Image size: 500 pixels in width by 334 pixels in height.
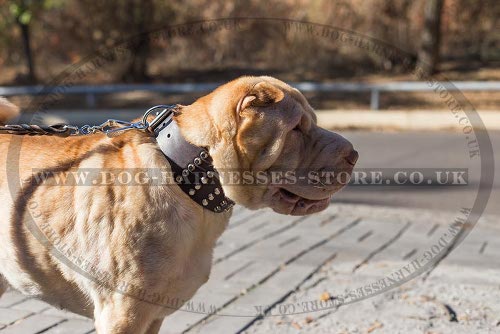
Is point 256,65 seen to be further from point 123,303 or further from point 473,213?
point 123,303

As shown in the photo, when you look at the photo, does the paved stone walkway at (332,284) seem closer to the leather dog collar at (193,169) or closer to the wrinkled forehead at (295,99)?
the leather dog collar at (193,169)

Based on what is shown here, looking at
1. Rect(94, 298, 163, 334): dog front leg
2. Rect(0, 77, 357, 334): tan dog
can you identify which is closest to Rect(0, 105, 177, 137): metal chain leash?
Rect(0, 77, 357, 334): tan dog

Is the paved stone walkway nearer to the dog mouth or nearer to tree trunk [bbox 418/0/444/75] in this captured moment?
the dog mouth

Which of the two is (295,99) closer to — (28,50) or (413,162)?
(413,162)

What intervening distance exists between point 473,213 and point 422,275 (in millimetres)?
2198

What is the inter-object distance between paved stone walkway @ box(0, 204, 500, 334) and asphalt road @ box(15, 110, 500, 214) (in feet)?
3.20

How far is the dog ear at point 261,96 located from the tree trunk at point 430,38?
14896 millimetres

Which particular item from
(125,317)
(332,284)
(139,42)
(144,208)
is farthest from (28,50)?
(125,317)

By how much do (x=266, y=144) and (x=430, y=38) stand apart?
15377 millimetres

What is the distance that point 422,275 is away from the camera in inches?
194

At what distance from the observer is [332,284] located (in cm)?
480

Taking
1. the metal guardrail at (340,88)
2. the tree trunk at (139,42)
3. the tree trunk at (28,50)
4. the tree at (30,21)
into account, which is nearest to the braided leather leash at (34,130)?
the metal guardrail at (340,88)

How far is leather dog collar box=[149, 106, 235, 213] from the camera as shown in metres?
2.95

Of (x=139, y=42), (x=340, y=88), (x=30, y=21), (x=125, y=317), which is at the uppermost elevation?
(x=125, y=317)
